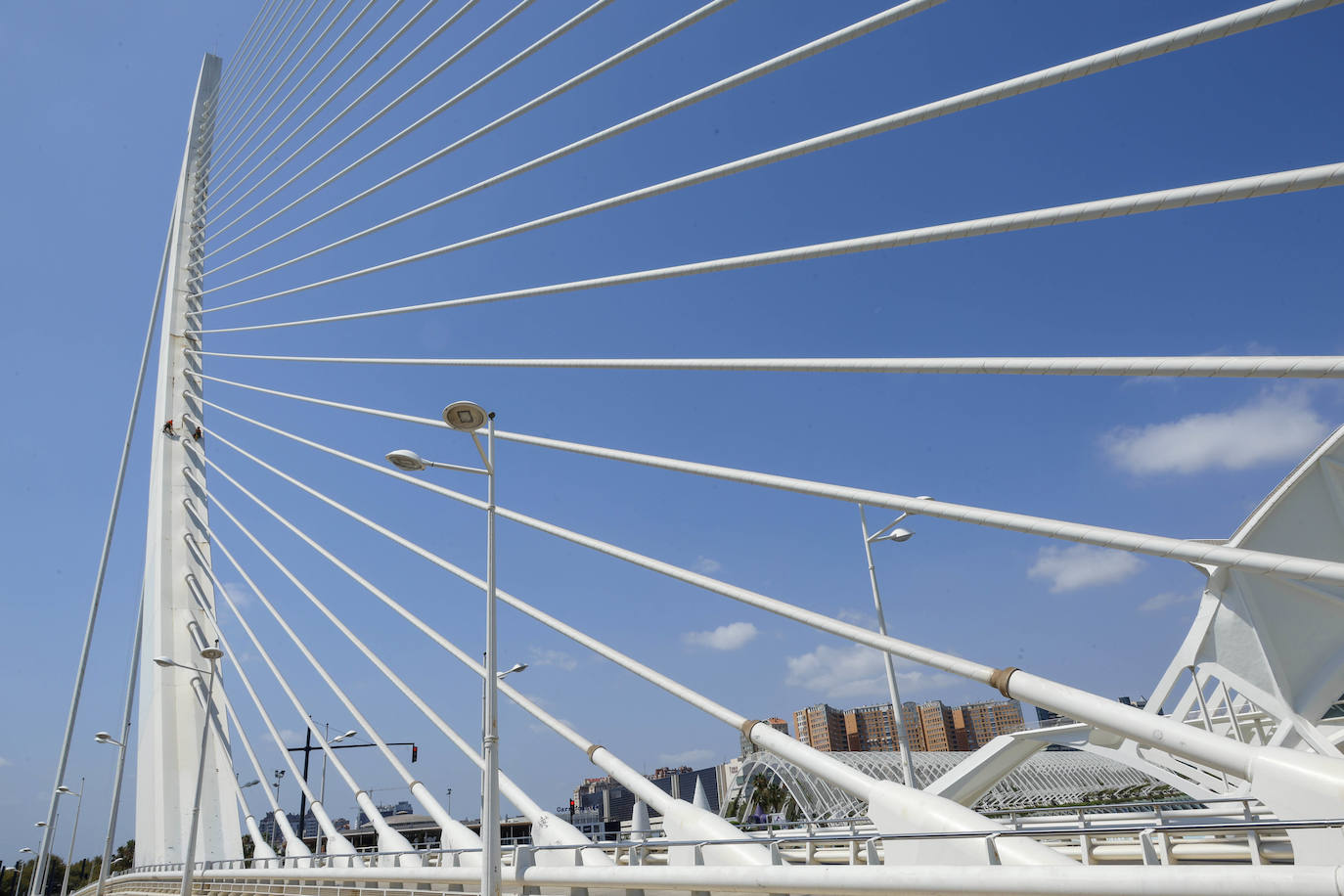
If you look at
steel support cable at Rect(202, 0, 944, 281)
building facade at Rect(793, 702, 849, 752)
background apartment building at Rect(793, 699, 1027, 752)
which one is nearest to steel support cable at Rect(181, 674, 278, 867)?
steel support cable at Rect(202, 0, 944, 281)

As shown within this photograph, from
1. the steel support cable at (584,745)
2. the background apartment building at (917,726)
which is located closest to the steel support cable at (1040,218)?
the steel support cable at (584,745)

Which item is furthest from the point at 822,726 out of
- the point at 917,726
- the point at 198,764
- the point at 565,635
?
the point at 565,635

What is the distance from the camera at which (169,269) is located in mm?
26141

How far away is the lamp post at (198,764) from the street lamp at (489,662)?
497 inches

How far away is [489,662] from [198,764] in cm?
1758

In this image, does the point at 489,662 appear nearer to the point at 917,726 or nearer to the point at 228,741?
the point at 228,741

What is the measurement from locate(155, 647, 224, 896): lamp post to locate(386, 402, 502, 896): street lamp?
12624 millimetres

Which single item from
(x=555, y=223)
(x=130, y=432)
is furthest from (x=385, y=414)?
(x=130, y=432)

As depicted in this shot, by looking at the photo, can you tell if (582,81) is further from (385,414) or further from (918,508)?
(918,508)

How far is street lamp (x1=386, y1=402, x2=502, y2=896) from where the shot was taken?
8.14 meters

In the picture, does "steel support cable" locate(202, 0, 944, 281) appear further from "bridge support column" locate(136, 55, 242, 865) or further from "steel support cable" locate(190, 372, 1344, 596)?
"bridge support column" locate(136, 55, 242, 865)

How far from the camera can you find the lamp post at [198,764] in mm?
18344

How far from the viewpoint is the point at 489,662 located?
8.68m

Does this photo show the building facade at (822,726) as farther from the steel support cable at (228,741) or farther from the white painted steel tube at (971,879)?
the white painted steel tube at (971,879)
